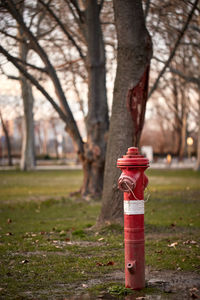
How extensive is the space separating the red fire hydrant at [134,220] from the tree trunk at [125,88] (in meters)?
4.17

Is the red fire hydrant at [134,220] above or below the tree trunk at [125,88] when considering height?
below

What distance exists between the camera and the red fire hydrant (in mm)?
5227

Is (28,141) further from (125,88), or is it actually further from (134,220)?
(134,220)

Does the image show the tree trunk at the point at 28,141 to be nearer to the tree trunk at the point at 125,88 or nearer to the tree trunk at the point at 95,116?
the tree trunk at the point at 95,116

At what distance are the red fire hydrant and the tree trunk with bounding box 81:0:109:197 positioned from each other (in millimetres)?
10788

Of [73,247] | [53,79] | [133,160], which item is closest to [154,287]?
[133,160]

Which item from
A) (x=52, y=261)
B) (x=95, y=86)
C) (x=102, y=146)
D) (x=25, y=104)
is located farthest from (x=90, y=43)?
(x=25, y=104)

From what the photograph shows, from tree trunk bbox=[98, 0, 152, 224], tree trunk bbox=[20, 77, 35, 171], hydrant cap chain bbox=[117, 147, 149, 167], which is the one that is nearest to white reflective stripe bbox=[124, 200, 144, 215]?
hydrant cap chain bbox=[117, 147, 149, 167]

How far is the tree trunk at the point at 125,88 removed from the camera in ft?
31.0

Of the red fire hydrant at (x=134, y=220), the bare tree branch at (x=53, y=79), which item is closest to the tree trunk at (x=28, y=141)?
the bare tree branch at (x=53, y=79)

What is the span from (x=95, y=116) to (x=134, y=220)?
37.3ft

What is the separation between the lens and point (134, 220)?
206 inches

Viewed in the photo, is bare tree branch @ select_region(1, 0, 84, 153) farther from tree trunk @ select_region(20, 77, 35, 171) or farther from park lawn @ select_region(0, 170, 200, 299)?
tree trunk @ select_region(20, 77, 35, 171)

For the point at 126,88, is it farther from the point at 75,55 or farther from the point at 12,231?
the point at 75,55
